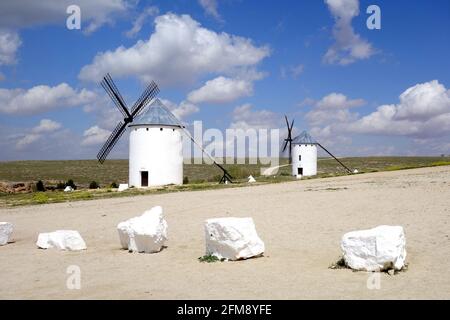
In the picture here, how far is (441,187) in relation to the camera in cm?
2048

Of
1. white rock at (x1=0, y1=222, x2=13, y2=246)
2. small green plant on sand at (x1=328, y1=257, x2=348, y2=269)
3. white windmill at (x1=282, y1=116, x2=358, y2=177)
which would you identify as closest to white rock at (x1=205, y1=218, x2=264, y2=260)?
small green plant on sand at (x1=328, y1=257, x2=348, y2=269)

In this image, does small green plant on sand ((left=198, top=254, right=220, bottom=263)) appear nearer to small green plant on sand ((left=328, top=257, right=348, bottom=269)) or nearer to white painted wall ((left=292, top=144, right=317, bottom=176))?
small green plant on sand ((left=328, top=257, right=348, bottom=269))

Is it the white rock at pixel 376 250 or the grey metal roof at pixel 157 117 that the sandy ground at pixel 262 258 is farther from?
the grey metal roof at pixel 157 117

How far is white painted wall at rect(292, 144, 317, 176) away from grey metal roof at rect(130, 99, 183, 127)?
22.2 meters

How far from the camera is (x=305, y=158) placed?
5472cm

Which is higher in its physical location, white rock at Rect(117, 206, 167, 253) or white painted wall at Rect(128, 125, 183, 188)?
white painted wall at Rect(128, 125, 183, 188)

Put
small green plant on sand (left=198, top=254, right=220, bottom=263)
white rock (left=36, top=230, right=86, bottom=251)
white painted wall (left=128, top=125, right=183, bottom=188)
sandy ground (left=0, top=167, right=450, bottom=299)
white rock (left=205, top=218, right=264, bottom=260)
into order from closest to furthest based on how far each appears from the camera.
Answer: sandy ground (left=0, top=167, right=450, bottom=299) → white rock (left=205, top=218, right=264, bottom=260) → small green plant on sand (left=198, top=254, right=220, bottom=263) → white rock (left=36, top=230, right=86, bottom=251) → white painted wall (left=128, top=125, right=183, bottom=188)

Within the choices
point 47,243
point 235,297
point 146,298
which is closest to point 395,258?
point 235,297

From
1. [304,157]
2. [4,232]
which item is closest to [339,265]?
[4,232]

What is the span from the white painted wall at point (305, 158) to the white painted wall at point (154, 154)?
22.6m

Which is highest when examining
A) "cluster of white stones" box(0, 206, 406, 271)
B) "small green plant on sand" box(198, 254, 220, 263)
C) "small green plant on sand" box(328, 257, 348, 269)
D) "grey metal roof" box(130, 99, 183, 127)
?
"grey metal roof" box(130, 99, 183, 127)

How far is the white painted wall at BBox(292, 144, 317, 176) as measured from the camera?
179 feet

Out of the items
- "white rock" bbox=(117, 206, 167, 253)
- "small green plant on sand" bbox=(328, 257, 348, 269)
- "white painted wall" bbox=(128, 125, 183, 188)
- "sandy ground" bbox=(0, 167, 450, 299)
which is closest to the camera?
"sandy ground" bbox=(0, 167, 450, 299)
